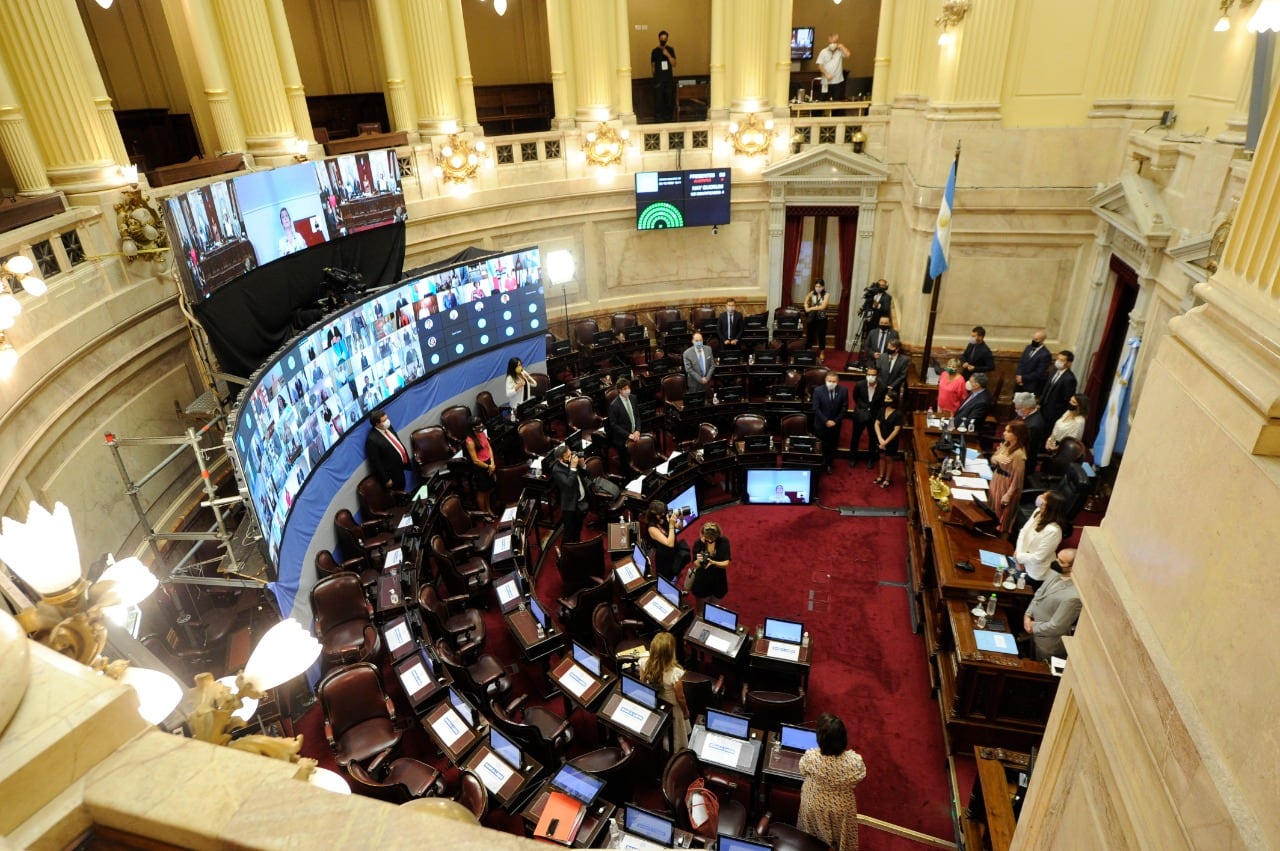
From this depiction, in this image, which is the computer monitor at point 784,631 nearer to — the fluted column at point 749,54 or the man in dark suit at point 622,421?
the man in dark suit at point 622,421

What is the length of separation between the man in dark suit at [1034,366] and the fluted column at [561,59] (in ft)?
30.7

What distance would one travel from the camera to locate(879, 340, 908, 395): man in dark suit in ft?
36.3

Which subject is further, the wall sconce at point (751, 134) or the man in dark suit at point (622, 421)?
the wall sconce at point (751, 134)

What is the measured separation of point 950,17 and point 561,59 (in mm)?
6972

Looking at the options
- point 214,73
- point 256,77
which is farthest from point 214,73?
point 256,77

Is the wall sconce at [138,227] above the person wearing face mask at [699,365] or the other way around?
above

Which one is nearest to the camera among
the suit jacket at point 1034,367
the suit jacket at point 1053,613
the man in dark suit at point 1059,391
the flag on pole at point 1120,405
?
the suit jacket at point 1053,613

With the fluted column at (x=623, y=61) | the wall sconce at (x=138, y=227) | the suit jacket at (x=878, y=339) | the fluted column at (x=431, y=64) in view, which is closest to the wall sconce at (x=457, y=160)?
the fluted column at (x=431, y=64)

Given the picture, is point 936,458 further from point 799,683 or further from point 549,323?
point 549,323

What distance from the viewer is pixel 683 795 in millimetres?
5309

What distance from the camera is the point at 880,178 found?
14.2m

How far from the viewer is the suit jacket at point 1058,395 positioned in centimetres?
962

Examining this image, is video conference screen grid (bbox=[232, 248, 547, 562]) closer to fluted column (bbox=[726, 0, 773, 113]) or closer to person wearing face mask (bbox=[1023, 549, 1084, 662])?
fluted column (bbox=[726, 0, 773, 113])

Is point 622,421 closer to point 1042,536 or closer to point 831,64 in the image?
point 1042,536
